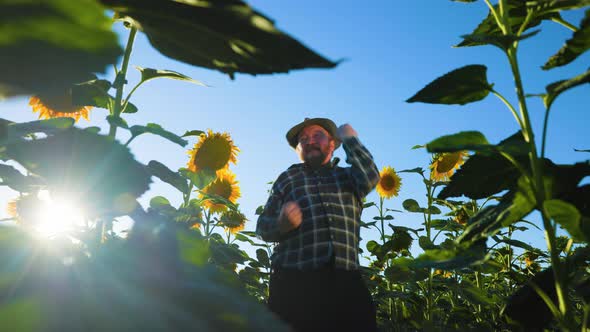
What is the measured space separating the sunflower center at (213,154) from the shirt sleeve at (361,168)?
106 cm

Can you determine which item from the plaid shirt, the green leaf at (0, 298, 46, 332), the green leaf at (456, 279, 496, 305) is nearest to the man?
the plaid shirt

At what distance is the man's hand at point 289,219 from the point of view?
2.95 meters

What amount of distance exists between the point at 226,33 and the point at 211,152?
2759 mm

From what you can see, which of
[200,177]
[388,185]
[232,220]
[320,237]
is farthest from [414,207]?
[200,177]

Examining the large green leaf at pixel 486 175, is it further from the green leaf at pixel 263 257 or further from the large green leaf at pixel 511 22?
the green leaf at pixel 263 257

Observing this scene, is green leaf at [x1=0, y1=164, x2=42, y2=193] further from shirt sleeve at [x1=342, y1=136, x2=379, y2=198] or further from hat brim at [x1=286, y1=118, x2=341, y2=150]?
hat brim at [x1=286, y1=118, x2=341, y2=150]

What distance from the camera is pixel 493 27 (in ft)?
4.32

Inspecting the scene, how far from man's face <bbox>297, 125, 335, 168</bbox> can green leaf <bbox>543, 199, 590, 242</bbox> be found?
2806 mm

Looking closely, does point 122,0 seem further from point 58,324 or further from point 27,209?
point 27,209

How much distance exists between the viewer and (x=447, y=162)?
13.5 ft

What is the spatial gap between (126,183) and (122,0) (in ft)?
1.01

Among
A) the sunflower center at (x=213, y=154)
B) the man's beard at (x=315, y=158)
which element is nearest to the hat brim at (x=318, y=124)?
the man's beard at (x=315, y=158)

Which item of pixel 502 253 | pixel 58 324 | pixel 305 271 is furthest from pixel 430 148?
pixel 502 253

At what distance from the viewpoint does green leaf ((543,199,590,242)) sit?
816 mm
